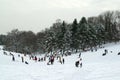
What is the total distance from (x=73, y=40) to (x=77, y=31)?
9.79 ft

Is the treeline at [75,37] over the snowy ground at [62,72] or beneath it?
over

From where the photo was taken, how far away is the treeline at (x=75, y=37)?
74688 mm

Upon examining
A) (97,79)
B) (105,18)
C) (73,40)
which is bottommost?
(97,79)

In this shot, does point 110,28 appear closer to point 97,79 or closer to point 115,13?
point 115,13

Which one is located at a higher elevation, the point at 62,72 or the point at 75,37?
the point at 75,37

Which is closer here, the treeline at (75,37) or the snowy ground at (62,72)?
the snowy ground at (62,72)

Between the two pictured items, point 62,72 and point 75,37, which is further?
point 75,37

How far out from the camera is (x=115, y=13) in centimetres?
9912

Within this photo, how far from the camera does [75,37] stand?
2975 inches

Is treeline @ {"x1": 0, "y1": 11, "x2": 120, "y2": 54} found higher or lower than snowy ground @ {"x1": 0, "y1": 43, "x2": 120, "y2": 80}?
higher

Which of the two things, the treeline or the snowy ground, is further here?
the treeline

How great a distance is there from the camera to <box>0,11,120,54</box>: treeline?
245ft

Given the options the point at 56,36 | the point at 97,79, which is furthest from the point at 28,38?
the point at 97,79

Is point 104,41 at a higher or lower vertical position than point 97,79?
higher
